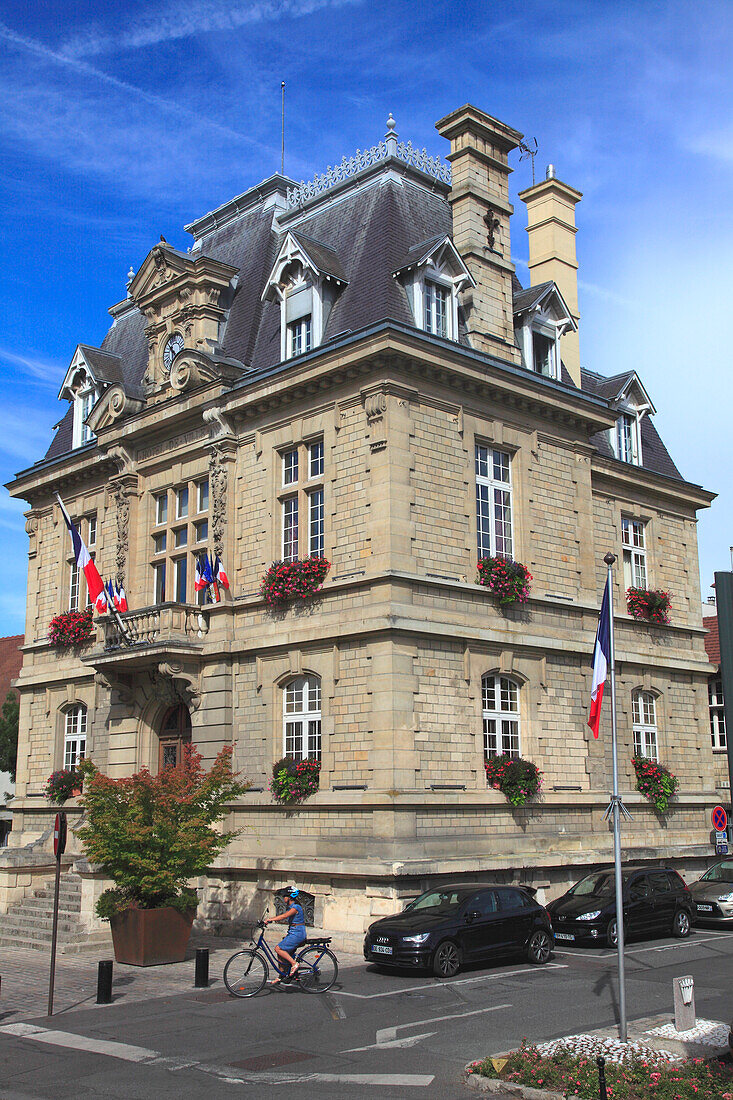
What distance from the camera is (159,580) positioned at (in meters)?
29.0

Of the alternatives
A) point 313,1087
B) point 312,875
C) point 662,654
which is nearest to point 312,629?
point 312,875

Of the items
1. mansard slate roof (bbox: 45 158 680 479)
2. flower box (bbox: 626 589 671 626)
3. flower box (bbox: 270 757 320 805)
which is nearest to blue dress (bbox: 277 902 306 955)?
flower box (bbox: 270 757 320 805)

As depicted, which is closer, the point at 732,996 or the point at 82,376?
the point at 732,996

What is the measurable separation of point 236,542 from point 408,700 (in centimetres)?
658

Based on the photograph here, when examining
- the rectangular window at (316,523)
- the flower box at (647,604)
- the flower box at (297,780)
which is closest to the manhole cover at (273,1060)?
the flower box at (297,780)

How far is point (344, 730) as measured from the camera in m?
22.4

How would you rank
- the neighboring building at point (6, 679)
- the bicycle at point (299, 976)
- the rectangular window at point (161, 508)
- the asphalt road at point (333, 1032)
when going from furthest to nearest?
the neighboring building at point (6, 679) < the rectangular window at point (161, 508) < the bicycle at point (299, 976) < the asphalt road at point (333, 1032)

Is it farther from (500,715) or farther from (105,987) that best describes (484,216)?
(105,987)

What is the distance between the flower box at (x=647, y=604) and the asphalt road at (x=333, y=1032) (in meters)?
11.8

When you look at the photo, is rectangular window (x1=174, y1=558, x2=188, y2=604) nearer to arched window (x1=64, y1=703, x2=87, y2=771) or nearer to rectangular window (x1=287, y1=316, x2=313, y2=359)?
arched window (x1=64, y1=703, x2=87, y2=771)

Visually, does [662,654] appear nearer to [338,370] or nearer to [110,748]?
[338,370]

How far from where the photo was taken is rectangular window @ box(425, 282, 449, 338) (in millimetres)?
24891

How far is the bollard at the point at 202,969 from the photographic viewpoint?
1725 centimetres

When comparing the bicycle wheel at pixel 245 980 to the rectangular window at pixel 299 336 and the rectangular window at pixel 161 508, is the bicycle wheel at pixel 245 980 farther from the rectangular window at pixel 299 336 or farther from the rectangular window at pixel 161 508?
the rectangular window at pixel 161 508
